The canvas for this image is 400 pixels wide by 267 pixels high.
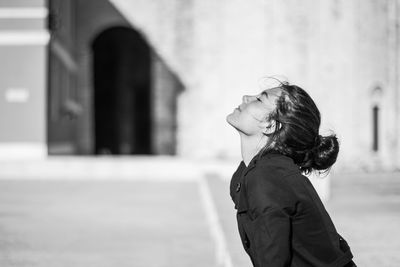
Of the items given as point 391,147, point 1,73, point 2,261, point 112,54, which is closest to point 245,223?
point 2,261

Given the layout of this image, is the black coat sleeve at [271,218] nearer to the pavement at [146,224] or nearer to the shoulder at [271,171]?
the shoulder at [271,171]

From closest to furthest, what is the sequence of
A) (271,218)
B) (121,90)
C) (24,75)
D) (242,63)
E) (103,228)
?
(271,218) < (103,228) < (24,75) < (242,63) < (121,90)

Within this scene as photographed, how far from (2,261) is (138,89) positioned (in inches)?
645

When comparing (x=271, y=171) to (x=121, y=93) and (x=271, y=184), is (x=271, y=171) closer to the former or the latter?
(x=271, y=184)

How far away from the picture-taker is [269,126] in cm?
135

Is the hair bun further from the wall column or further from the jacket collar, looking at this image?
the wall column

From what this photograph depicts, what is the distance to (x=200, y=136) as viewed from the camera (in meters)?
15.2

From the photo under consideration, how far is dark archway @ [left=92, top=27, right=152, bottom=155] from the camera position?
19.3 metres

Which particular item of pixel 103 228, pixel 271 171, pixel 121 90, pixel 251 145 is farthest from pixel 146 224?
pixel 121 90

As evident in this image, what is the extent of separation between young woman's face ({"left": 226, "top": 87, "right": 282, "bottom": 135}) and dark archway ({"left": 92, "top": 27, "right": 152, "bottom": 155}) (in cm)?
1783

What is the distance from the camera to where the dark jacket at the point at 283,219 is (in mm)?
1184

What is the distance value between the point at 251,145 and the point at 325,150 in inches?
7.2

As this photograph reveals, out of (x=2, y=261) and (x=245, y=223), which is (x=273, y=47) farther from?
(x=245, y=223)

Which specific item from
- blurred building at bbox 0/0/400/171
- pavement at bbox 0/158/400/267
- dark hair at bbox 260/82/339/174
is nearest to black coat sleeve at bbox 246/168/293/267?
dark hair at bbox 260/82/339/174
